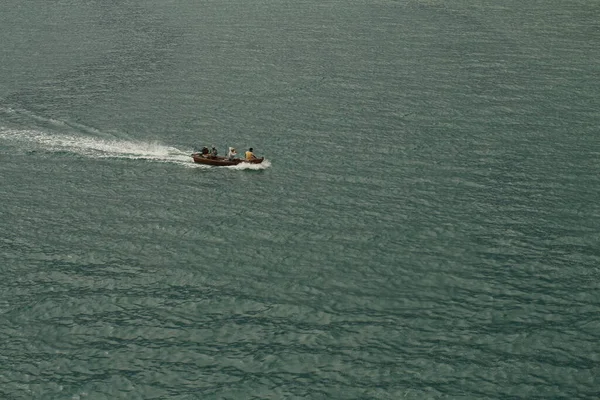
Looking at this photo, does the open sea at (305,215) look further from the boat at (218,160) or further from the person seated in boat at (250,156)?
the person seated in boat at (250,156)

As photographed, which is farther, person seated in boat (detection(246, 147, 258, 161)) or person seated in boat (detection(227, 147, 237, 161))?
person seated in boat (detection(227, 147, 237, 161))

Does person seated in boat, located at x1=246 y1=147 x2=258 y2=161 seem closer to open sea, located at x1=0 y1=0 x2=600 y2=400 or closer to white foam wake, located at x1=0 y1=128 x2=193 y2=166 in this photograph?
open sea, located at x1=0 y1=0 x2=600 y2=400

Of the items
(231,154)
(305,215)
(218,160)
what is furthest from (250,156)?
(305,215)

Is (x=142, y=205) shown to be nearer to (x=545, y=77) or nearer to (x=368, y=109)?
(x=368, y=109)

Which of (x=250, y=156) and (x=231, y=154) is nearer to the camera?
(x=250, y=156)

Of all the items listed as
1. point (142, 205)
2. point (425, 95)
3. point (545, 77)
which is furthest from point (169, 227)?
point (545, 77)

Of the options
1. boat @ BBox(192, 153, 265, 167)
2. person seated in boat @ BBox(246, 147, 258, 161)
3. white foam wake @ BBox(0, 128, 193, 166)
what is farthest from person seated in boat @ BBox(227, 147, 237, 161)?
white foam wake @ BBox(0, 128, 193, 166)

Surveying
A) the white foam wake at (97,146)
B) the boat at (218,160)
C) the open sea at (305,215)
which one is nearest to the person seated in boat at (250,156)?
the boat at (218,160)

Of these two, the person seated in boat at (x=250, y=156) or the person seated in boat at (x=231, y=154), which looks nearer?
the person seated in boat at (x=250, y=156)

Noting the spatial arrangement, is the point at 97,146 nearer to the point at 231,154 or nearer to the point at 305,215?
the point at 231,154
